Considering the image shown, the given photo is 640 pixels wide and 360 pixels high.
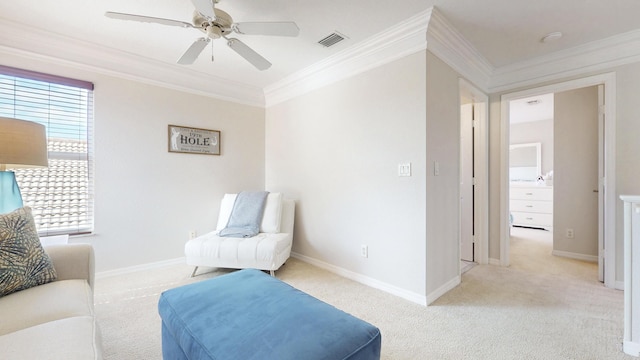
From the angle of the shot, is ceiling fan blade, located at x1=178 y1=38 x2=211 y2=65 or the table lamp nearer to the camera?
the table lamp

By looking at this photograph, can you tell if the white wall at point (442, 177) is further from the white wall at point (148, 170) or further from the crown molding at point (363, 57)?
the white wall at point (148, 170)

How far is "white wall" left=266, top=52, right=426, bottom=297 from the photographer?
2287 millimetres

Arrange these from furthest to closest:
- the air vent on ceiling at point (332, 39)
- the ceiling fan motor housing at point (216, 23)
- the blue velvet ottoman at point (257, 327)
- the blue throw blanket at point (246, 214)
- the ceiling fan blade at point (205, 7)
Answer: the blue throw blanket at point (246, 214)
the air vent on ceiling at point (332, 39)
the ceiling fan motor housing at point (216, 23)
the ceiling fan blade at point (205, 7)
the blue velvet ottoman at point (257, 327)

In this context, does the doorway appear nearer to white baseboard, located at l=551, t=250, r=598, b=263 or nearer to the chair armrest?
white baseboard, located at l=551, t=250, r=598, b=263

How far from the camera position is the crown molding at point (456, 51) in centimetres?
221

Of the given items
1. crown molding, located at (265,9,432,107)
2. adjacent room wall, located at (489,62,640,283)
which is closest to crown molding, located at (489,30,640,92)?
adjacent room wall, located at (489,62,640,283)

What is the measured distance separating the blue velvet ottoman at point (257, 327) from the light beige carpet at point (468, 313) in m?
0.61

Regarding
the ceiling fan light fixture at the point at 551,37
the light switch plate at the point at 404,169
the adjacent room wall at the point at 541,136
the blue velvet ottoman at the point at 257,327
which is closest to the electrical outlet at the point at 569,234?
the ceiling fan light fixture at the point at 551,37

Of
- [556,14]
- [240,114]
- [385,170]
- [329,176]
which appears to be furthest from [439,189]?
[240,114]

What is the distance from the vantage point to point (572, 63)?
2.74m

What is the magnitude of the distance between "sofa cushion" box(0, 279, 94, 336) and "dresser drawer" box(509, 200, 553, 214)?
6951mm

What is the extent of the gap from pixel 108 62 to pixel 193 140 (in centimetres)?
111

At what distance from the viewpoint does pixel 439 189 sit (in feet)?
7.83

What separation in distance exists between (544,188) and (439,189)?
181 inches
